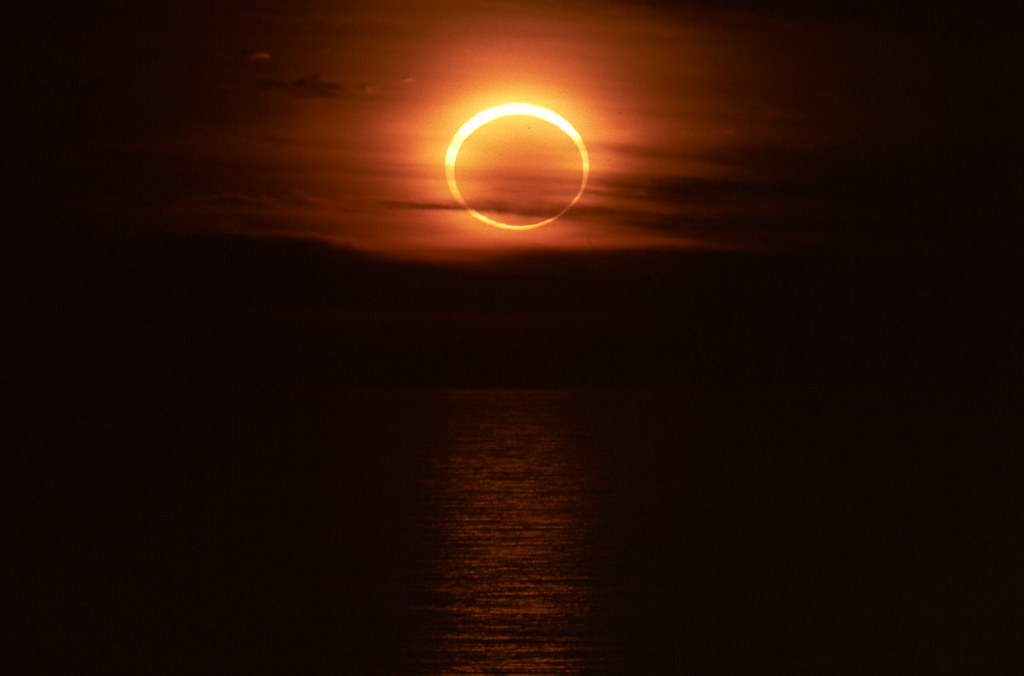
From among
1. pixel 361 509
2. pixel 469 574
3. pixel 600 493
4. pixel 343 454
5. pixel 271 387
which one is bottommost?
pixel 469 574

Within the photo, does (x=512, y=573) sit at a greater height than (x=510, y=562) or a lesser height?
lesser

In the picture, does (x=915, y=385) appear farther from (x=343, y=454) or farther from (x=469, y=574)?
(x=469, y=574)

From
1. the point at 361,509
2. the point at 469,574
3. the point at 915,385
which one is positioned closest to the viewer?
the point at 469,574

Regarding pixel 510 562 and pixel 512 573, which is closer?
pixel 512 573

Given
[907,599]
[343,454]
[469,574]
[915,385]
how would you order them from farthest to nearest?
[915,385], [343,454], [469,574], [907,599]

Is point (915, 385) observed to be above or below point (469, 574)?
above

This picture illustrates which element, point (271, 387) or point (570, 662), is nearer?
point (570, 662)

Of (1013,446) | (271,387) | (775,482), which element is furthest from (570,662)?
(271,387)
